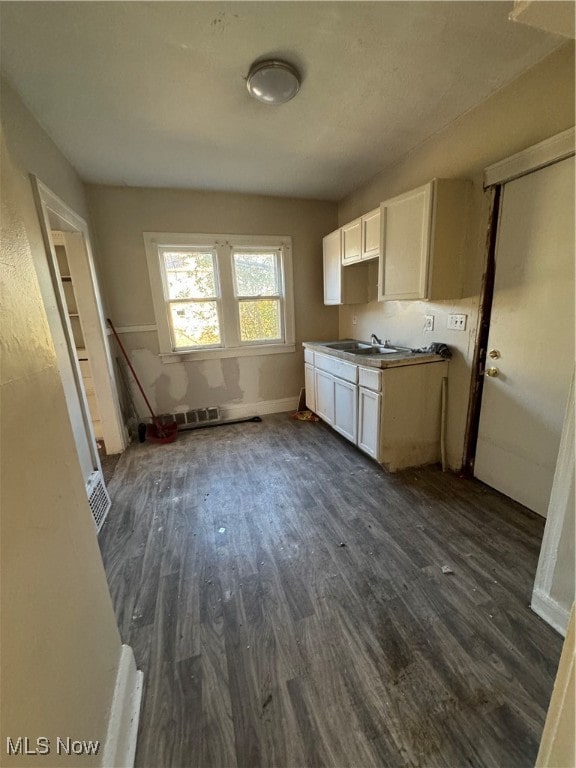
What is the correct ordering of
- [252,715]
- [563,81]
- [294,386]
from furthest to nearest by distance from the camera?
[294,386] < [563,81] < [252,715]

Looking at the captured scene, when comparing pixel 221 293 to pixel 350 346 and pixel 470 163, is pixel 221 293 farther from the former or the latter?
pixel 470 163

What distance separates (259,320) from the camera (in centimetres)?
365

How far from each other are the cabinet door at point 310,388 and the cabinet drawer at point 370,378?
36.8 inches

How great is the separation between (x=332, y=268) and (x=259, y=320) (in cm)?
104

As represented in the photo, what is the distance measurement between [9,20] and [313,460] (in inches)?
118

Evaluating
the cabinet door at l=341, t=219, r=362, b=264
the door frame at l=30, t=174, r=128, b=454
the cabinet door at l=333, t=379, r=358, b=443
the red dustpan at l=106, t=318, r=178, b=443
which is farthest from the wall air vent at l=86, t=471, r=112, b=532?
the cabinet door at l=341, t=219, r=362, b=264

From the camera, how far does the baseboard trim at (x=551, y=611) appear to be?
4.02 feet

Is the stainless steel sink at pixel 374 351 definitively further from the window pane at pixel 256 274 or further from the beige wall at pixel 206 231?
the window pane at pixel 256 274

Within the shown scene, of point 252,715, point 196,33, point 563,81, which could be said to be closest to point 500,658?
point 252,715

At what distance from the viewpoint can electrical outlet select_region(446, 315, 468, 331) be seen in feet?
7.19

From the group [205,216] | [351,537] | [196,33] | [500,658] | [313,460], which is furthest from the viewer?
[205,216]

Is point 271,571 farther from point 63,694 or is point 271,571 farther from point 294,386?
point 294,386

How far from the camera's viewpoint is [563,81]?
4.87 feet

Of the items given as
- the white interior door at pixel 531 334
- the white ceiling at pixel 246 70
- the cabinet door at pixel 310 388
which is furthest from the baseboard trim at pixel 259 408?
the white ceiling at pixel 246 70
